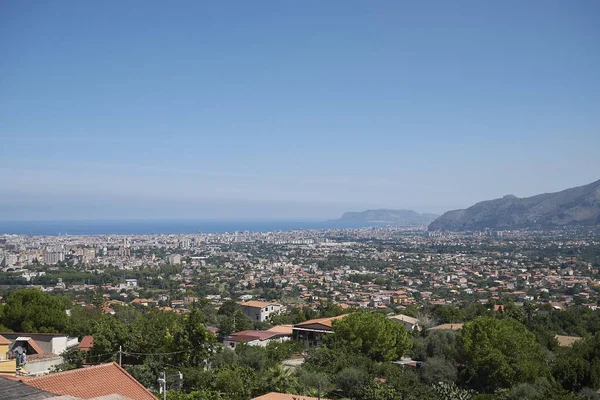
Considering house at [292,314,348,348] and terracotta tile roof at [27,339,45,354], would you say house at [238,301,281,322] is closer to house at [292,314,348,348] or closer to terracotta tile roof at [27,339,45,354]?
house at [292,314,348,348]

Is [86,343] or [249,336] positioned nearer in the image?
[86,343]

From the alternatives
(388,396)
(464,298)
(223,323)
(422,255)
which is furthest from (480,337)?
(422,255)

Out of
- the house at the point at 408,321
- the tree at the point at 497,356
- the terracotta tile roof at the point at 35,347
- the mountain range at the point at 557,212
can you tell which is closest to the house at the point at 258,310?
the house at the point at 408,321

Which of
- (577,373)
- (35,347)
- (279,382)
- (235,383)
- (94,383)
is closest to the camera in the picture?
(94,383)

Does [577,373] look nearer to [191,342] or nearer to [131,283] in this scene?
[191,342]

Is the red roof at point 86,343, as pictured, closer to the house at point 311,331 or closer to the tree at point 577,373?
the house at point 311,331

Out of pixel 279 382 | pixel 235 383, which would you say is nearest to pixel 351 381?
pixel 279 382
